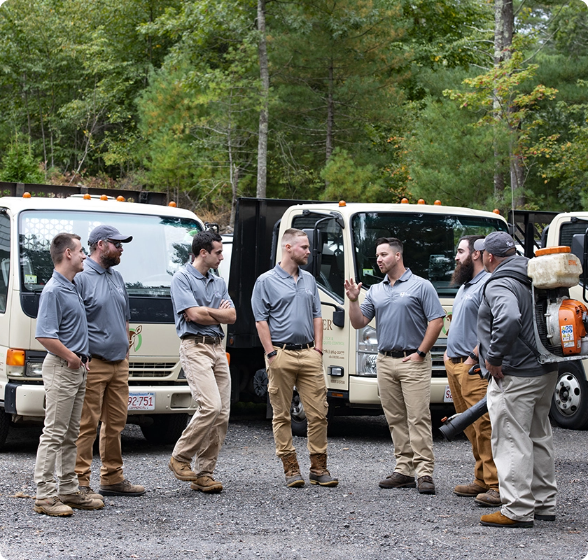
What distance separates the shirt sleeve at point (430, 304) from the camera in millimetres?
7152

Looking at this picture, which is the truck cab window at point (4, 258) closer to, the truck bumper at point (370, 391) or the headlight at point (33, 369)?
the headlight at point (33, 369)

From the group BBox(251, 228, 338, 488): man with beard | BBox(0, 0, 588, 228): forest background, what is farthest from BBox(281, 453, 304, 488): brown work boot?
BBox(0, 0, 588, 228): forest background

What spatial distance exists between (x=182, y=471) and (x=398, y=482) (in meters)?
1.69

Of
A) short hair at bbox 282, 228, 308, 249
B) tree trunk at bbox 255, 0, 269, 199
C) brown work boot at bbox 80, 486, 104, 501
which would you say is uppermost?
tree trunk at bbox 255, 0, 269, 199

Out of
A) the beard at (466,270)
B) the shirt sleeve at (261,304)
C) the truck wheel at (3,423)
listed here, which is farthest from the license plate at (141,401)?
the beard at (466,270)

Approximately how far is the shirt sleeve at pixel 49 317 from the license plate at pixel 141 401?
2321mm

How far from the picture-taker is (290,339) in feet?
23.6

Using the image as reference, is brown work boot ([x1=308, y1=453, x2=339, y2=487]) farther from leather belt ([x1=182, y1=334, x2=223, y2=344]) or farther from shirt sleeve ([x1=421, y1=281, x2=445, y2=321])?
shirt sleeve ([x1=421, y1=281, x2=445, y2=321])

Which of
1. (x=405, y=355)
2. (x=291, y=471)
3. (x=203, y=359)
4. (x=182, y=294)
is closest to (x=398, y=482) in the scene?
(x=291, y=471)

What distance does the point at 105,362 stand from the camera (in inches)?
259

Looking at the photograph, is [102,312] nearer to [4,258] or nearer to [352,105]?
[4,258]

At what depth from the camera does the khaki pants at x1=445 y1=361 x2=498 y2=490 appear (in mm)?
6663

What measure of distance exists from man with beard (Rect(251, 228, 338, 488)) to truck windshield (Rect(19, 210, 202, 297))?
175 centimetres

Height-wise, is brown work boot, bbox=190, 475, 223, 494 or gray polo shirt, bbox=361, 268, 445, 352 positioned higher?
gray polo shirt, bbox=361, 268, 445, 352
